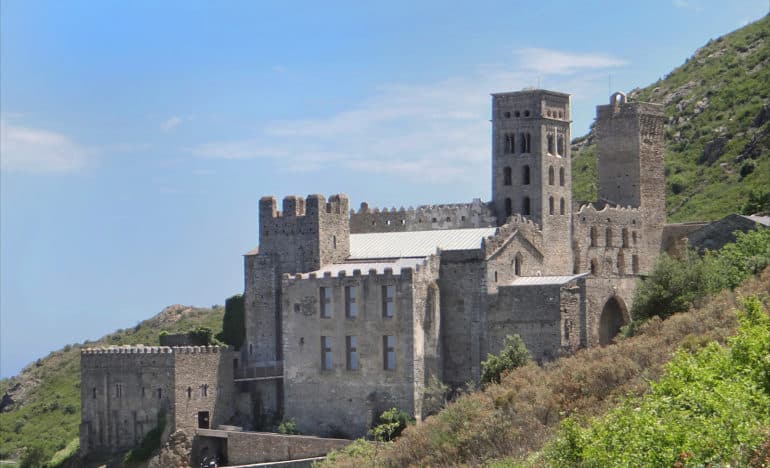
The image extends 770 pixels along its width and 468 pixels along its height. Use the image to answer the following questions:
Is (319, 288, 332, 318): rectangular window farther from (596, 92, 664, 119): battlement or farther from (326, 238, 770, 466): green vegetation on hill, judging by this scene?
(596, 92, 664, 119): battlement

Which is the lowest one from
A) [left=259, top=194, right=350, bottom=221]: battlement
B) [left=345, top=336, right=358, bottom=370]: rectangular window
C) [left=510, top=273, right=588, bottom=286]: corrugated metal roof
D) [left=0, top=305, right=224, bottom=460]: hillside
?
[left=0, top=305, right=224, bottom=460]: hillside

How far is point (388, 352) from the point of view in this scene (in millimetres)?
53000

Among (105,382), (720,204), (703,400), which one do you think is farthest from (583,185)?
(703,400)

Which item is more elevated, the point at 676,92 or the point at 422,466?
the point at 676,92

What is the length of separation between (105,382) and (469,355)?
49.6 ft

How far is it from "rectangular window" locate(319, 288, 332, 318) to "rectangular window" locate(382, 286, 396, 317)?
7.87ft

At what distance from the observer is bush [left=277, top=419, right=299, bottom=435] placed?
178ft

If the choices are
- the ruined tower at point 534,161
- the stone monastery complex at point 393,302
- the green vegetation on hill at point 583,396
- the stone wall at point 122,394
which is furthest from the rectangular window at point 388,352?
the ruined tower at point 534,161

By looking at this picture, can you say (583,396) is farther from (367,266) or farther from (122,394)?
(122,394)

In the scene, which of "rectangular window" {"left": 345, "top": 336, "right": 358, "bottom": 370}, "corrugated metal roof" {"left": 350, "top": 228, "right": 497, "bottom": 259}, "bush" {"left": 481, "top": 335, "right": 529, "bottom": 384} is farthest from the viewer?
"corrugated metal roof" {"left": 350, "top": 228, "right": 497, "bottom": 259}

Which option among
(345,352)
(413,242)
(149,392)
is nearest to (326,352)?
(345,352)

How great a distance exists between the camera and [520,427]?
39.4 metres

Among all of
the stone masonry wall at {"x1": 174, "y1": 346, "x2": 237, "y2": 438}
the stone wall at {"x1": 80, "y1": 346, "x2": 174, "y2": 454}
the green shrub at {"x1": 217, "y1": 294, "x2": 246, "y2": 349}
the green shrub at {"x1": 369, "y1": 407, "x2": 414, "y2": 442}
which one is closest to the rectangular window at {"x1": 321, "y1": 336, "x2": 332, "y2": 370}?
the green shrub at {"x1": 369, "y1": 407, "x2": 414, "y2": 442}

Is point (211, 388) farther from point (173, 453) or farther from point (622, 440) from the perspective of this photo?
point (622, 440)
